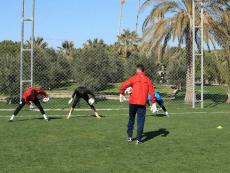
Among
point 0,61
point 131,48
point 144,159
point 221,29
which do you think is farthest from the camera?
point 131,48

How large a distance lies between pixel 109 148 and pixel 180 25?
15403 mm

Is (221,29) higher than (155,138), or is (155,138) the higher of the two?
(221,29)

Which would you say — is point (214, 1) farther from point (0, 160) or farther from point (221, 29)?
point (0, 160)

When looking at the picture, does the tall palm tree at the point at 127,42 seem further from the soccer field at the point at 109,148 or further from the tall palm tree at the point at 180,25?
the soccer field at the point at 109,148

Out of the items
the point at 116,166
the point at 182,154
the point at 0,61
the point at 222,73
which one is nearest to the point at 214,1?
the point at 222,73

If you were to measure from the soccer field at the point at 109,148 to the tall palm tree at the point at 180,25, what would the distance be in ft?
31.9

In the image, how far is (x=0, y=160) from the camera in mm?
8266

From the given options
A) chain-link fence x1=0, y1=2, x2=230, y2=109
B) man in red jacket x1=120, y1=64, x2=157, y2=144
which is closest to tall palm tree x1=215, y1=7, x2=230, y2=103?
chain-link fence x1=0, y1=2, x2=230, y2=109

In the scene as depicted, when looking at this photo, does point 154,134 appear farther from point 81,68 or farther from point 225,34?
point 81,68

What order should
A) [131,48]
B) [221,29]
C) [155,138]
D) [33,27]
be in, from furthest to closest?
1. [131,48]
2. [221,29]
3. [33,27]
4. [155,138]

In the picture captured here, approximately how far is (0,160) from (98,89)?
2309 cm

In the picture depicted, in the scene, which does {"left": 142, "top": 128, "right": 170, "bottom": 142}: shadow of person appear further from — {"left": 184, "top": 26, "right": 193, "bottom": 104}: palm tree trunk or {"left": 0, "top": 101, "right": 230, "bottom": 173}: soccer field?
Answer: {"left": 184, "top": 26, "right": 193, "bottom": 104}: palm tree trunk

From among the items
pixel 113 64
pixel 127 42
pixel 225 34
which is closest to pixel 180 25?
pixel 225 34

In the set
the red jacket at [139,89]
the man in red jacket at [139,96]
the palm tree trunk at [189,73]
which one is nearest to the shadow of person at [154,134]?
the man in red jacket at [139,96]
